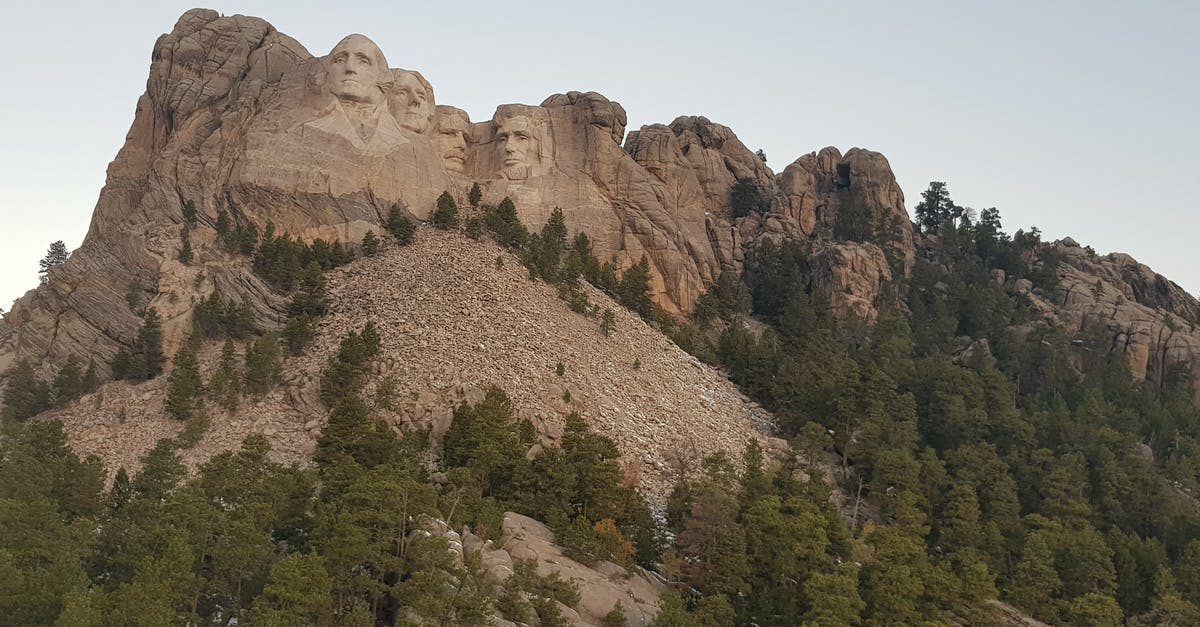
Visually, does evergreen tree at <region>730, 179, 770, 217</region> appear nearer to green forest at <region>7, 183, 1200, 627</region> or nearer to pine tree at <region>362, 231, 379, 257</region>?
green forest at <region>7, 183, 1200, 627</region>

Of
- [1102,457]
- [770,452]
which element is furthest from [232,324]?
[1102,457]

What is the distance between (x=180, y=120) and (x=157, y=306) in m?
21.6

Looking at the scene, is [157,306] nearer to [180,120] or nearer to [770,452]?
[180,120]

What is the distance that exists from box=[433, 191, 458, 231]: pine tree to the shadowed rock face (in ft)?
7.14

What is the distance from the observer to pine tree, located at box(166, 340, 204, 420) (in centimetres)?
5744

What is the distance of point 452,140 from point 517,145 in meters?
5.59

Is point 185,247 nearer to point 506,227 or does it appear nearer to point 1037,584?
point 506,227

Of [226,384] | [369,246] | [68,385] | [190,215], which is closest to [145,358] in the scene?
[68,385]

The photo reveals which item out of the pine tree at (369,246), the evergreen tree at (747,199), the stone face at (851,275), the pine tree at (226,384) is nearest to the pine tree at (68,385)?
the pine tree at (226,384)

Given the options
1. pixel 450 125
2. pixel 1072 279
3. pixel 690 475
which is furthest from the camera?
pixel 1072 279

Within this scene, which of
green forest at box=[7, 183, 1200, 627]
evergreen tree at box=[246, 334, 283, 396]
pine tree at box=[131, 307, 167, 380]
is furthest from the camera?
pine tree at box=[131, 307, 167, 380]

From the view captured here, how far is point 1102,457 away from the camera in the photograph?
65.6 m

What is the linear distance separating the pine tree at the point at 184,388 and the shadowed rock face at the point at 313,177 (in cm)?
589

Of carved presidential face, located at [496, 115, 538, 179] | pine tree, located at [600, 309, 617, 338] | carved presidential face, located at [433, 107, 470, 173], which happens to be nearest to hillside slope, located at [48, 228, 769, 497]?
pine tree, located at [600, 309, 617, 338]
